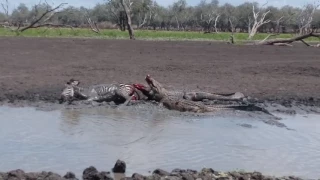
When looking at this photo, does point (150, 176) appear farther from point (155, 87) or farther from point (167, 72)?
point (167, 72)

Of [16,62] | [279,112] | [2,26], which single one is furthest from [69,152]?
[2,26]

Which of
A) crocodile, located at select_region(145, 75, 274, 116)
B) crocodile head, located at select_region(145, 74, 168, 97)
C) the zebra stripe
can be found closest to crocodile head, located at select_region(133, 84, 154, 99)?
crocodile, located at select_region(145, 75, 274, 116)

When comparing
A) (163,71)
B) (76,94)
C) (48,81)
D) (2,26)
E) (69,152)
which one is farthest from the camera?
(2,26)

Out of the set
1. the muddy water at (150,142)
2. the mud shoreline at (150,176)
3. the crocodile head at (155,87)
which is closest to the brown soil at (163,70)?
the crocodile head at (155,87)

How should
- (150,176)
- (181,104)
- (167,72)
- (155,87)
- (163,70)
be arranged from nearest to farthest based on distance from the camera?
1. (150,176)
2. (181,104)
3. (155,87)
4. (167,72)
5. (163,70)

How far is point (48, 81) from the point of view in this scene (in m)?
19.1

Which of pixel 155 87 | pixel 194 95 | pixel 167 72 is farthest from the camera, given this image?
pixel 167 72

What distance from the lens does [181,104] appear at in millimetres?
14828

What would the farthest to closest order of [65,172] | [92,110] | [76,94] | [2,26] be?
[2,26], [76,94], [92,110], [65,172]

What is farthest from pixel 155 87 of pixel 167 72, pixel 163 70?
pixel 163 70

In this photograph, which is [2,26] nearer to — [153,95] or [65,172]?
[153,95]

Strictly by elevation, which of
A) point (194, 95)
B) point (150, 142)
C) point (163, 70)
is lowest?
point (163, 70)

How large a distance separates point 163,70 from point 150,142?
11801mm

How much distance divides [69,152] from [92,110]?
489 cm
